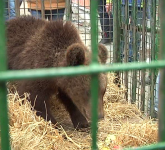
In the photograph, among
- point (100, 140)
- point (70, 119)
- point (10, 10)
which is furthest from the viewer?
point (10, 10)

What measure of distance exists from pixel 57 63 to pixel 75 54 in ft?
1.62

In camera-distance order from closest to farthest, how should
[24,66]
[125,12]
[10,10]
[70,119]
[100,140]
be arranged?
[100,140] → [24,66] → [70,119] → [125,12] → [10,10]

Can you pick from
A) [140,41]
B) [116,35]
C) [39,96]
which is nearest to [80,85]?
[39,96]

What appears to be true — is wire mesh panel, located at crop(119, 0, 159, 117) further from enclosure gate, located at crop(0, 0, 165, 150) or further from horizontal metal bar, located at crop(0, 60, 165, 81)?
horizontal metal bar, located at crop(0, 60, 165, 81)

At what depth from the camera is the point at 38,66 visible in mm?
3719

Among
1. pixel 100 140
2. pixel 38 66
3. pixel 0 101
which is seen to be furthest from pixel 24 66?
pixel 0 101

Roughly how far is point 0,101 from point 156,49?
3418 mm

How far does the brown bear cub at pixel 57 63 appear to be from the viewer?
343cm


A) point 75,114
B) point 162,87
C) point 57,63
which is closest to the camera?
point 162,87

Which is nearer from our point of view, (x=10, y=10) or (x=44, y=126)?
(x=44, y=126)

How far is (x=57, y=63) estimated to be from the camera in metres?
3.67

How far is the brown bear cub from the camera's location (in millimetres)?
3428

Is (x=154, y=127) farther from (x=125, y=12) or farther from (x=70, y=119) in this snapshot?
(x=125, y=12)

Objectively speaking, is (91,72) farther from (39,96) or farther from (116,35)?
(116,35)
